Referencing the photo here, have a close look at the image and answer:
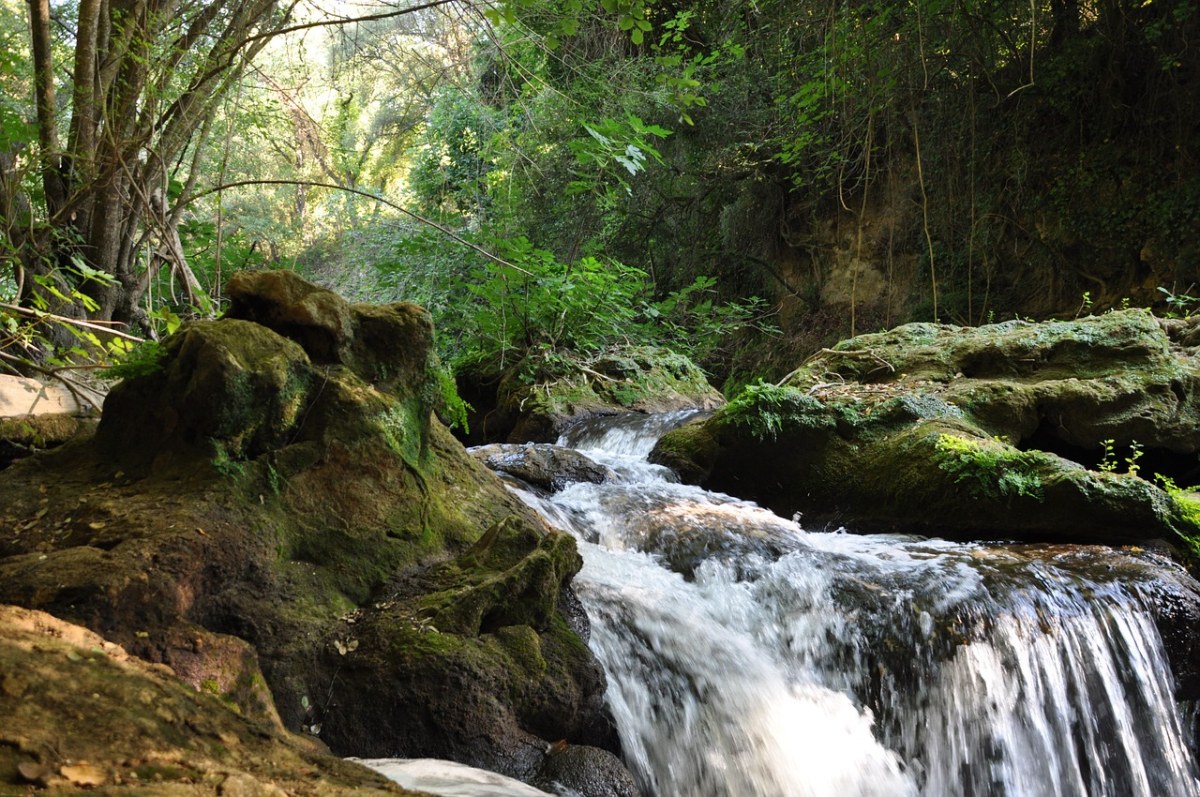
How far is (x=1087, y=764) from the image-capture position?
3324mm

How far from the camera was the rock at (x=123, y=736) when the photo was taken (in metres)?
1.09

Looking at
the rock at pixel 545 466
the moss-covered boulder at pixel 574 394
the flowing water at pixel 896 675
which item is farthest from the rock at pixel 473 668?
the moss-covered boulder at pixel 574 394

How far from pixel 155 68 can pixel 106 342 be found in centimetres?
146

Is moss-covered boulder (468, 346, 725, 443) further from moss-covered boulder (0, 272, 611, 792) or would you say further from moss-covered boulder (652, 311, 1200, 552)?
moss-covered boulder (0, 272, 611, 792)

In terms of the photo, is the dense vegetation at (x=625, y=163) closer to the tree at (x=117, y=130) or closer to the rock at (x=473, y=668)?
the tree at (x=117, y=130)

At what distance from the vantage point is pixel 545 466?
5.88 metres

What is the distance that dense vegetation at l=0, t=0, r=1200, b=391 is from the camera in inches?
157

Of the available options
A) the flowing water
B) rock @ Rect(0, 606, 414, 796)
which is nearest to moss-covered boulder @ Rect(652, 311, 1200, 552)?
the flowing water

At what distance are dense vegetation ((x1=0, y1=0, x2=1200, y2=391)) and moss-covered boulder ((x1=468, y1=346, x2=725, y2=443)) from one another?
253 mm

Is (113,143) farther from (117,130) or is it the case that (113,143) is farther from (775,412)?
(775,412)

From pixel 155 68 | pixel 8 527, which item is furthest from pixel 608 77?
pixel 8 527

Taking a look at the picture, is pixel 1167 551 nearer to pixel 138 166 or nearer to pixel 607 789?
pixel 607 789

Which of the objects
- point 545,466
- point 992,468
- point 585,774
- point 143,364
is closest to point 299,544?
point 143,364

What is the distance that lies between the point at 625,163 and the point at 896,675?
4005 millimetres
